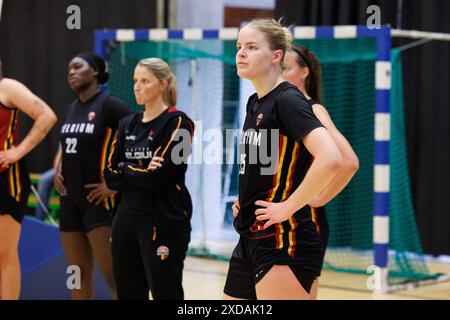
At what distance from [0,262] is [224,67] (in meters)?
4.14

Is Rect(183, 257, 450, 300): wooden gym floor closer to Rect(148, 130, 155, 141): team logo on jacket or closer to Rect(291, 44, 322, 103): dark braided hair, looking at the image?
Rect(148, 130, 155, 141): team logo on jacket

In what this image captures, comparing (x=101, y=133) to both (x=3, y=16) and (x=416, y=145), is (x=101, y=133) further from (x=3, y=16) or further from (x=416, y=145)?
(x=3, y=16)

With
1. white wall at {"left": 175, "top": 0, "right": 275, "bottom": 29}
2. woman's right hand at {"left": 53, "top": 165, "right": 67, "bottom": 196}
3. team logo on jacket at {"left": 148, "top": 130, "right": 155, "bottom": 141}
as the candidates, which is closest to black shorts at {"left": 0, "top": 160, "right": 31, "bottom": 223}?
woman's right hand at {"left": 53, "top": 165, "right": 67, "bottom": 196}

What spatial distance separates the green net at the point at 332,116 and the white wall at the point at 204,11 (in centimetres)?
122

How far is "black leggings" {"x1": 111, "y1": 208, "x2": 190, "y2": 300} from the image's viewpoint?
14.9ft

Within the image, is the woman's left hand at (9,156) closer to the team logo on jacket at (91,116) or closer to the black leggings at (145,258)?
the team logo on jacket at (91,116)

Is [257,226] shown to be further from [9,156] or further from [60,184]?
[60,184]

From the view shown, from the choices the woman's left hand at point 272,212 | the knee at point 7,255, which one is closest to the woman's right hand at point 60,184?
the knee at point 7,255

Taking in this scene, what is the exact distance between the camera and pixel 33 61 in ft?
33.3

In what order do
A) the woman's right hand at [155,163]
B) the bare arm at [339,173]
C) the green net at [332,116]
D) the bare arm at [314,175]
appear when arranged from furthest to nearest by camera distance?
1. the green net at [332,116]
2. the woman's right hand at [155,163]
3. the bare arm at [339,173]
4. the bare arm at [314,175]

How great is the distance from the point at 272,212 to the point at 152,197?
1.55m

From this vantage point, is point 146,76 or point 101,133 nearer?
point 146,76

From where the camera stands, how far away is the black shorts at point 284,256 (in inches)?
127
